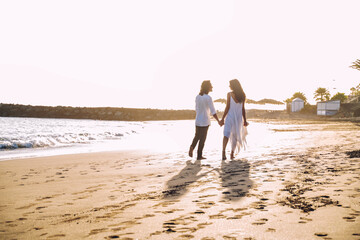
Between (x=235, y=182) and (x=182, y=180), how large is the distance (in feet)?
3.22

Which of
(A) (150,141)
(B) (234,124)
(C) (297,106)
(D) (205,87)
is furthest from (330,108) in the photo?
(D) (205,87)

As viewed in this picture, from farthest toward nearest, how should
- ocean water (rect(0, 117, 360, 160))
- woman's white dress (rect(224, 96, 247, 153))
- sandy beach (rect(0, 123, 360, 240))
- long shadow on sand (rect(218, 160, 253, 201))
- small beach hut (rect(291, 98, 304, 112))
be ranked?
small beach hut (rect(291, 98, 304, 112))
ocean water (rect(0, 117, 360, 160))
woman's white dress (rect(224, 96, 247, 153))
long shadow on sand (rect(218, 160, 253, 201))
sandy beach (rect(0, 123, 360, 240))

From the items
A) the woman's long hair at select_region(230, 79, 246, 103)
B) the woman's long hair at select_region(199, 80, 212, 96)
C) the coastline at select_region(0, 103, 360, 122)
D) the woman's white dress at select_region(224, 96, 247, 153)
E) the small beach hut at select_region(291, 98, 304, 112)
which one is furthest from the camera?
the coastline at select_region(0, 103, 360, 122)

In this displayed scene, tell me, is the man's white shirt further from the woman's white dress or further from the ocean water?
the ocean water

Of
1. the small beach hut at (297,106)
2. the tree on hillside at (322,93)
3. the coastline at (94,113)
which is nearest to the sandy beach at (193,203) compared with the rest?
the coastline at (94,113)

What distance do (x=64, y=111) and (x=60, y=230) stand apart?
66.8 metres

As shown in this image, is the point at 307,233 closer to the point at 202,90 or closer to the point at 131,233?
the point at 131,233

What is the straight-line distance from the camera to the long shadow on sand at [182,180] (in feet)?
13.2

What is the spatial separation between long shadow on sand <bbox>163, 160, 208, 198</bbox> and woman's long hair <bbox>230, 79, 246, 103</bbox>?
91.6 inches

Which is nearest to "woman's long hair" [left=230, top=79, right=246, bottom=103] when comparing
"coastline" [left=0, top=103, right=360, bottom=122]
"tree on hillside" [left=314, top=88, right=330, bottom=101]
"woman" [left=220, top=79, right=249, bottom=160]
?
"woman" [left=220, top=79, right=249, bottom=160]

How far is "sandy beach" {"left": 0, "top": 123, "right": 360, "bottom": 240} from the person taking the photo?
253cm

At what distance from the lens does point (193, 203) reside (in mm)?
3373

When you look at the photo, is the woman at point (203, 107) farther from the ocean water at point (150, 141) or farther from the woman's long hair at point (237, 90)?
the ocean water at point (150, 141)

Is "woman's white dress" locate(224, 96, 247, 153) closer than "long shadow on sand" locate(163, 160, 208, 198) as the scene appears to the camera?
No
